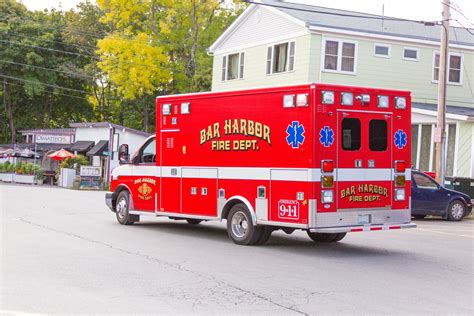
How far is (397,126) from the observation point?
13.1 meters

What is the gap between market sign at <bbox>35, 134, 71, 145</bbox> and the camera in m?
49.8

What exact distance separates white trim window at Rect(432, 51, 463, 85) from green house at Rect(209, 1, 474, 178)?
42mm

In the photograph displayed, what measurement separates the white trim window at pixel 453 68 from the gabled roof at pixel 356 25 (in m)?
0.63

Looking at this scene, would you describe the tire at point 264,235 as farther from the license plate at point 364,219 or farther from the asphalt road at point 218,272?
the license plate at point 364,219

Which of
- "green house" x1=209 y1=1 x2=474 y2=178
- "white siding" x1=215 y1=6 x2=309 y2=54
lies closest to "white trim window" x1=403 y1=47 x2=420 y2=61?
"green house" x1=209 y1=1 x2=474 y2=178

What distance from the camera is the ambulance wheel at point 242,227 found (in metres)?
13.0

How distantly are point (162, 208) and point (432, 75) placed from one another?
22.2 m

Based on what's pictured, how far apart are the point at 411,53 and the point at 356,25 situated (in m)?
2.92

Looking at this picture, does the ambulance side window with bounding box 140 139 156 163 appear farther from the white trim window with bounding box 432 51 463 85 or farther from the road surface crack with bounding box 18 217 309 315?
the white trim window with bounding box 432 51 463 85

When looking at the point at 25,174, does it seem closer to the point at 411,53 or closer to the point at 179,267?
the point at 411,53

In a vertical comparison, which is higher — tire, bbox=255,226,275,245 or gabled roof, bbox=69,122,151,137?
gabled roof, bbox=69,122,151,137

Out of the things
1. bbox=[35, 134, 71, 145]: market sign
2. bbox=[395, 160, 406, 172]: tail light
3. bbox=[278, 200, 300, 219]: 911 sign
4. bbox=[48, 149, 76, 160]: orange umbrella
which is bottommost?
bbox=[278, 200, 300, 219]: 911 sign

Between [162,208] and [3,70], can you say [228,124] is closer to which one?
[162,208]

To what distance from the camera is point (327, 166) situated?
1203 cm
